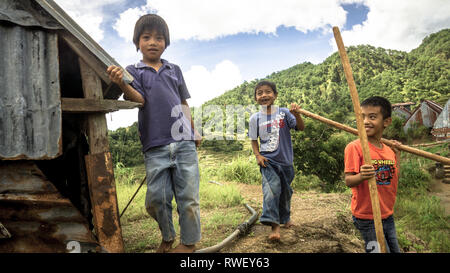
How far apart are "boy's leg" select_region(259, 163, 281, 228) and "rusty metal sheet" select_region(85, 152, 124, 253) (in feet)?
5.30

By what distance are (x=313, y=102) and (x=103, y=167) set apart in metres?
31.5

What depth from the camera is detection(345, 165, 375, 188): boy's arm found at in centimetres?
188

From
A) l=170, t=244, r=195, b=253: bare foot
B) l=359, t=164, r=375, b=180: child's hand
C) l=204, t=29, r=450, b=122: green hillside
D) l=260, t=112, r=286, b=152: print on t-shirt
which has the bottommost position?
l=170, t=244, r=195, b=253: bare foot

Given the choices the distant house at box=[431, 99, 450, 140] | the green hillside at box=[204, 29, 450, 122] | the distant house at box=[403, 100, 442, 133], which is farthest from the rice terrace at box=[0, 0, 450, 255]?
the green hillside at box=[204, 29, 450, 122]

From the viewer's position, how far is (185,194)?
249cm

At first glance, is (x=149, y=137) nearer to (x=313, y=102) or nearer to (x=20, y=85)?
(x=20, y=85)

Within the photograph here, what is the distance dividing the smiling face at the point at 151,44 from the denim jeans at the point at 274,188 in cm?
177

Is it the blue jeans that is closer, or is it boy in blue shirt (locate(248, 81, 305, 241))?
the blue jeans

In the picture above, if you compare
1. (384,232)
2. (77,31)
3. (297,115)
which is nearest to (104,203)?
(77,31)

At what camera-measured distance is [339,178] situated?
875 cm

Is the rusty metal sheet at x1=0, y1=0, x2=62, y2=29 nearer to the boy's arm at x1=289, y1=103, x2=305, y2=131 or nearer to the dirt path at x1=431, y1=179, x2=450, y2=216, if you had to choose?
the boy's arm at x1=289, y1=103, x2=305, y2=131

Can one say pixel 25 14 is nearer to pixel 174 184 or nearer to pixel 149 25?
pixel 149 25
